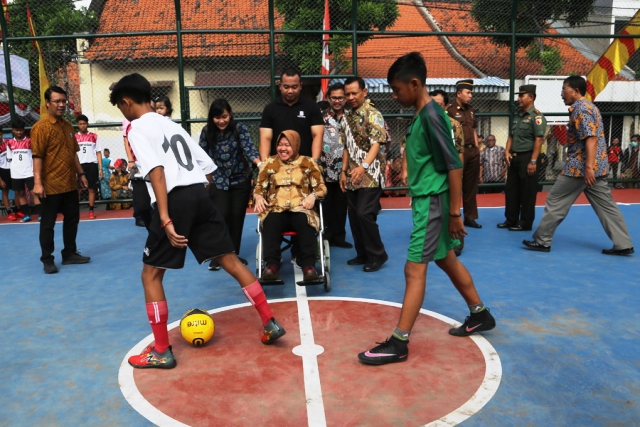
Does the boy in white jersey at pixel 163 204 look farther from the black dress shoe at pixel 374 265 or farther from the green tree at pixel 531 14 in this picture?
the green tree at pixel 531 14

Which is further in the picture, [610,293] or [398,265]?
[398,265]

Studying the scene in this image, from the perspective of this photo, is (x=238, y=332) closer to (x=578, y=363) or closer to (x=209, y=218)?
(x=209, y=218)

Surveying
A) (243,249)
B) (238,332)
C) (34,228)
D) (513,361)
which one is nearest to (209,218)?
(238,332)

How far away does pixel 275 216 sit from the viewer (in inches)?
225

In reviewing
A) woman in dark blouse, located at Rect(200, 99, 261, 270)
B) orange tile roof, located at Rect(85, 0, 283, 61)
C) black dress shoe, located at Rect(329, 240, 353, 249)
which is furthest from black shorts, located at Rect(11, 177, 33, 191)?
black dress shoe, located at Rect(329, 240, 353, 249)

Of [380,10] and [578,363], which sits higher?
[380,10]

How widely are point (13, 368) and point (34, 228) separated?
6168 millimetres

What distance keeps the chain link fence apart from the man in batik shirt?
4.24 metres

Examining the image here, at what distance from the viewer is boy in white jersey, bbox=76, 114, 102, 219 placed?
10.0 m

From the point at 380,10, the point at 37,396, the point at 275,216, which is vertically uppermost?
the point at 380,10

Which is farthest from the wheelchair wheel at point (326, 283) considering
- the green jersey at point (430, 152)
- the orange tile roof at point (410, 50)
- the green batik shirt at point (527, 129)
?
the orange tile roof at point (410, 50)

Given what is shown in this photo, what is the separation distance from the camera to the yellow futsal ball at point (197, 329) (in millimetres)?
4293

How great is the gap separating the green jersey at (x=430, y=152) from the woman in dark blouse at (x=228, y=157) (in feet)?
8.48

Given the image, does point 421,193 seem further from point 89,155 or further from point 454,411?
point 89,155
